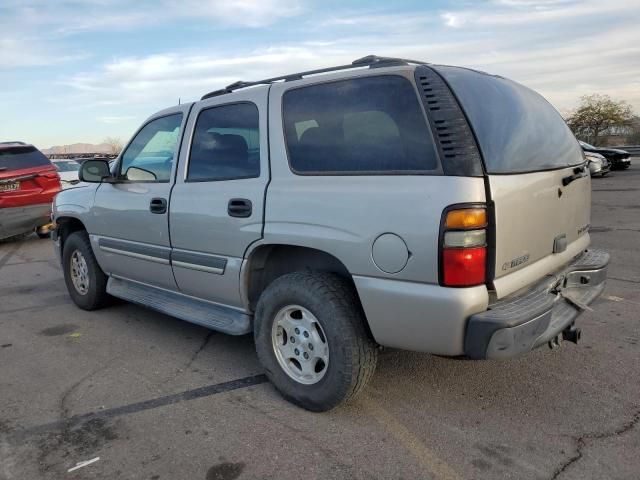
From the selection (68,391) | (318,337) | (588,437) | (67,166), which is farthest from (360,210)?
(67,166)

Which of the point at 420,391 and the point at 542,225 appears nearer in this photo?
the point at 542,225

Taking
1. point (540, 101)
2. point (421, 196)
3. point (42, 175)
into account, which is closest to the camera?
point (421, 196)

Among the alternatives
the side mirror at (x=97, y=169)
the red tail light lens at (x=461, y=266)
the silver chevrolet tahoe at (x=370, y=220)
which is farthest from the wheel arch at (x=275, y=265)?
the side mirror at (x=97, y=169)

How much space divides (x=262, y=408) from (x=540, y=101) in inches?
105

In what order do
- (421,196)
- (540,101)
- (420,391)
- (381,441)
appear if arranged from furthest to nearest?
(540,101) → (420,391) → (381,441) → (421,196)

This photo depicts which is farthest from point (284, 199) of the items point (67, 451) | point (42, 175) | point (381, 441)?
point (42, 175)

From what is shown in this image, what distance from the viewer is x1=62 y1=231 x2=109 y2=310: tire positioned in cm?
525

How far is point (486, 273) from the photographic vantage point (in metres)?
2.70

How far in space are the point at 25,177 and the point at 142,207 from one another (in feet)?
20.8

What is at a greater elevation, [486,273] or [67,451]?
[486,273]

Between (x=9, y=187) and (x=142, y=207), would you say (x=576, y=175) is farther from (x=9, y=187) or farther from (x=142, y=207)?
(x=9, y=187)

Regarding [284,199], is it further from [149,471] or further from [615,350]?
[615,350]

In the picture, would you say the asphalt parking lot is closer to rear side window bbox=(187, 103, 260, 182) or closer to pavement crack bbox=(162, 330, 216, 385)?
pavement crack bbox=(162, 330, 216, 385)

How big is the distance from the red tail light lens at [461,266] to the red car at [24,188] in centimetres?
877
